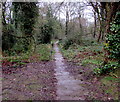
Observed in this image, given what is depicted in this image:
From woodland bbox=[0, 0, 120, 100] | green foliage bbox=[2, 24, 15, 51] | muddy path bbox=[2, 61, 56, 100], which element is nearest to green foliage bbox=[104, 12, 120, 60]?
woodland bbox=[0, 0, 120, 100]

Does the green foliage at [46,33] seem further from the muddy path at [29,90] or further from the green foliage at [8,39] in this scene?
the muddy path at [29,90]

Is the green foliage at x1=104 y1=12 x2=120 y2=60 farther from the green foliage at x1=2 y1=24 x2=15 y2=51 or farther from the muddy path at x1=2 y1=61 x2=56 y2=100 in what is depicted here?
the green foliage at x1=2 y1=24 x2=15 y2=51

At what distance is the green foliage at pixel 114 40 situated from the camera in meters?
5.16

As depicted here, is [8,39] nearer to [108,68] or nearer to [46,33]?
[108,68]

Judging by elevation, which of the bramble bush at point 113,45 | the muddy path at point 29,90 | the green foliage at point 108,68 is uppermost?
the bramble bush at point 113,45

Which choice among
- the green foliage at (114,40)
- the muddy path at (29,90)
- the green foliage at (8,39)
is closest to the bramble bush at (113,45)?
the green foliage at (114,40)

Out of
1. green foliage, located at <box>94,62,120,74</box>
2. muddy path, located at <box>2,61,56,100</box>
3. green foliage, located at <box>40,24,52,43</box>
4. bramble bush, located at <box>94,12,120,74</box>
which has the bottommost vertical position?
muddy path, located at <box>2,61,56,100</box>

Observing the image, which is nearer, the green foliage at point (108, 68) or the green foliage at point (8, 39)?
the green foliage at point (108, 68)

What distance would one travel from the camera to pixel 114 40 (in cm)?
529

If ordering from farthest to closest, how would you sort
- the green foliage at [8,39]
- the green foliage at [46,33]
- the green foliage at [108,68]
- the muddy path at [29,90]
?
the green foliage at [46,33] < the green foliage at [8,39] < the green foliage at [108,68] < the muddy path at [29,90]

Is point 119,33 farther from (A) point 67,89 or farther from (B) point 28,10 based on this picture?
(B) point 28,10

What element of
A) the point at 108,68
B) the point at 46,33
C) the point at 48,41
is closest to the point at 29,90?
the point at 108,68

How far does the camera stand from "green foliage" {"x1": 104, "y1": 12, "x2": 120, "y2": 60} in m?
5.16

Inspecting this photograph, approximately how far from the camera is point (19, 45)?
12.8 m
